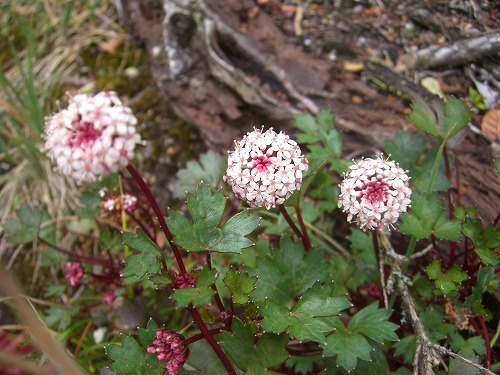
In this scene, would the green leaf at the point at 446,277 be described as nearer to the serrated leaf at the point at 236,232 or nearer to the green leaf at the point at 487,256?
the green leaf at the point at 487,256

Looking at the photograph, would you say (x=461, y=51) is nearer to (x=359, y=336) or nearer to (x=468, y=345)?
(x=468, y=345)

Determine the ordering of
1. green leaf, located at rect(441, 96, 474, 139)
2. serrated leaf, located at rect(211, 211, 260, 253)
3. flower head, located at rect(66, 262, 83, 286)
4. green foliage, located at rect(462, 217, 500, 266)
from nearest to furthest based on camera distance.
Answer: serrated leaf, located at rect(211, 211, 260, 253) < green foliage, located at rect(462, 217, 500, 266) < green leaf, located at rect(441, 96, 474, 139) < flower head, located at rect(66, 262, 83, 286)

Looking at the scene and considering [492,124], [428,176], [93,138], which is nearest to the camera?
[93,138]

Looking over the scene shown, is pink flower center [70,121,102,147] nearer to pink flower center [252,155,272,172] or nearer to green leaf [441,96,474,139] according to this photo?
pink flower center [252,155,272,172]

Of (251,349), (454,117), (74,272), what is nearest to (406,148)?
(454,117)

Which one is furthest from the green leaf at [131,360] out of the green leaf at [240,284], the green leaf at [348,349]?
the green leaf at [348,349]

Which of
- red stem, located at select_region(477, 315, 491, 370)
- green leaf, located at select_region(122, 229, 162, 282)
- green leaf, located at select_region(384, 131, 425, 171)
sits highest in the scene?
green leaf, located at select_region(122, 229, 162, 282)

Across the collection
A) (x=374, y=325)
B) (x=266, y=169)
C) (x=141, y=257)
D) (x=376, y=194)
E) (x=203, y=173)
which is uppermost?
(x=266, y=169)

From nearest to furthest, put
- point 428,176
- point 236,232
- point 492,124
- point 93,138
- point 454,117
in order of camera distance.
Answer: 1. point 93,138
2. point 236,232
3. point 454,117
4. point 428,176
5. point 492,124

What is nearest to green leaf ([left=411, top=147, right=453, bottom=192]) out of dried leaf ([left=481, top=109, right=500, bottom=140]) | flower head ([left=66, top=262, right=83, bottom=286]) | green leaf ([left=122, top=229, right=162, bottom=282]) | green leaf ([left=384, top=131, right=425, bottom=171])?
green leaf ([left=384, top=131, right=425, bottom=171])
